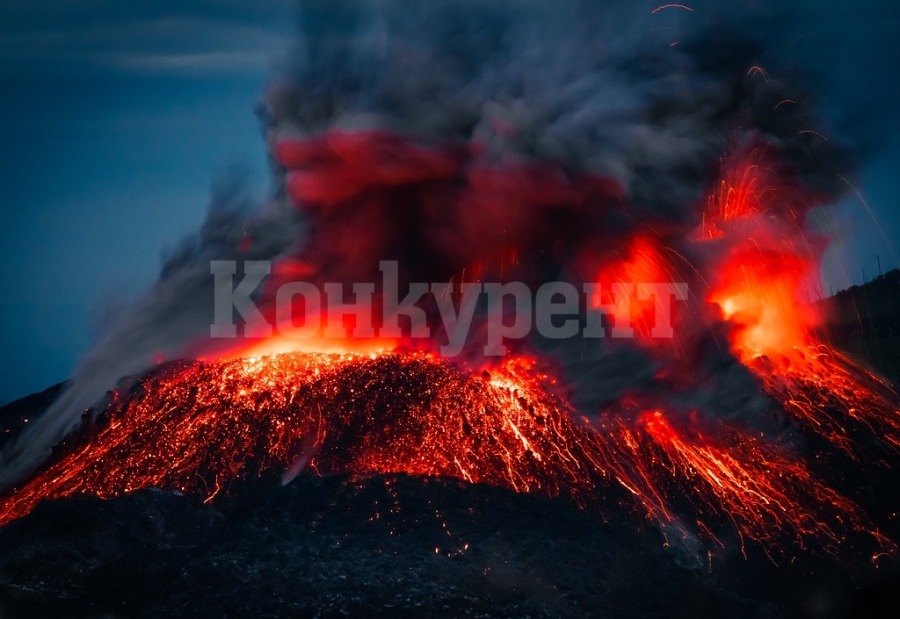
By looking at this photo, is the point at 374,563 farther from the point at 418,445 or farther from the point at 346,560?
the point at 418,445


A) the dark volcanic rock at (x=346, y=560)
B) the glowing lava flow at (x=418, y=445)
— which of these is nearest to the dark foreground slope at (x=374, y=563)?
the dark volcanic rock at (x=346, y=560)

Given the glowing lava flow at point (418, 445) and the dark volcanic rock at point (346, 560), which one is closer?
the dark volcanic rock at point (346, 560)

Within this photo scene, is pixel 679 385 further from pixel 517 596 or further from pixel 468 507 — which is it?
pixel 517 596

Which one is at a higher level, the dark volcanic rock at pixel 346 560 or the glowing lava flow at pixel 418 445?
the glowing lava flow at pixel 418 445

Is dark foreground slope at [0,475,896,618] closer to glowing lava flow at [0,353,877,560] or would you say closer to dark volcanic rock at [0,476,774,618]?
dark volcanic rock at [0,476,774,618]

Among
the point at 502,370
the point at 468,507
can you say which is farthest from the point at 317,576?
the point at 502,370

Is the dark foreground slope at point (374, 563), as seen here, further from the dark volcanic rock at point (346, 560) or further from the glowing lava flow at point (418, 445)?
the glowing lava flow at point (418, 445)

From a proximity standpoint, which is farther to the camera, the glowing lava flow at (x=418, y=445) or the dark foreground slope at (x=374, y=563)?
the glowing lava flow at (x=418, y=445)

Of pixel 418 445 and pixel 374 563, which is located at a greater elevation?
pixel 418 445

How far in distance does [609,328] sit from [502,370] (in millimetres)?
3041

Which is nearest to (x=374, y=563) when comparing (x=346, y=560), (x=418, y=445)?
(x=346, y=560)

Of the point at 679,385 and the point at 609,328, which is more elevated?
the point at 609,328

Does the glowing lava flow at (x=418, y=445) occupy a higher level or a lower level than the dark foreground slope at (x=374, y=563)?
higher

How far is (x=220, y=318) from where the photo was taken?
21453 millimetres
